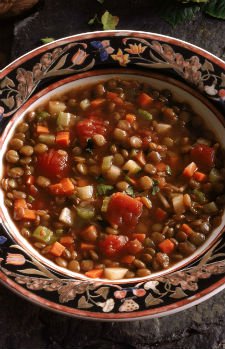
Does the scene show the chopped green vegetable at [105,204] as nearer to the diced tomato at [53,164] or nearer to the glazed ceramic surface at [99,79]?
the diced tomato at [53,164]

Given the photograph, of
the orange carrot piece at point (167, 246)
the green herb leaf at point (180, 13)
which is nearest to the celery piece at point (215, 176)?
the orange carrot piece at point (167, 246)

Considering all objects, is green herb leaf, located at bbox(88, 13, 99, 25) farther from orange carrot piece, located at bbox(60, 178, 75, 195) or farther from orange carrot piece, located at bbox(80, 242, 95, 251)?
orange carrot piece, located at bbox(80, 242, 95, 251)

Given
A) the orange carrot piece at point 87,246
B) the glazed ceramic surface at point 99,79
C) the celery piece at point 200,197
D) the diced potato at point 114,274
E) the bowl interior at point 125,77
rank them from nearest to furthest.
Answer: the glazed ceramic surface at point 99,79
the diced potato at point 114,274
the orange carrot piece at point 87,246
the celery piece at point 200,197
the bowl interior at point 125,77

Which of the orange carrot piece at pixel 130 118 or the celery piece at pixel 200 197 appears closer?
the celery piece at pixel 200 197

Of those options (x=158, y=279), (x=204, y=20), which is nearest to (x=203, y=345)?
(x=158, y=279)

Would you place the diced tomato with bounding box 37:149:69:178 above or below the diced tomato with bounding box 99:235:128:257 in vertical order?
above

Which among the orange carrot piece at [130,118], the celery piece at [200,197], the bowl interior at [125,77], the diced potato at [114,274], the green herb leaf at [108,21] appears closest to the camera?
the diced potato at [114,274]

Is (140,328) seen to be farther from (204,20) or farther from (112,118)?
(204,20)

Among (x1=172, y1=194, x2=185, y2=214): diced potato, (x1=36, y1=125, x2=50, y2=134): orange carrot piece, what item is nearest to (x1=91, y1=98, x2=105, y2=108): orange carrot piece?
(x1=36, y1=125, x2=50, y2=134): orange carrot piece
